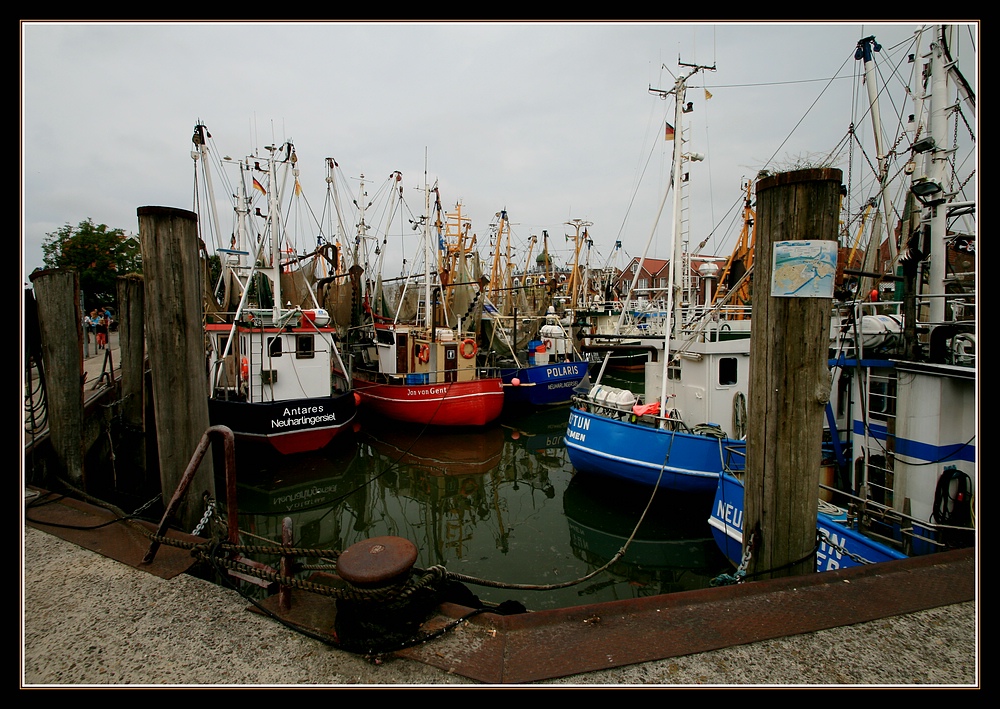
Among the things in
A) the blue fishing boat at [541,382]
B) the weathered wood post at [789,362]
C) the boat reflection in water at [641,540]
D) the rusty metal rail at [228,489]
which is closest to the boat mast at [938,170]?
the weathered wood post at [789,362]

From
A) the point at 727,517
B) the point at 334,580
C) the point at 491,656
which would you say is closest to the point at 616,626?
the point at 491,656

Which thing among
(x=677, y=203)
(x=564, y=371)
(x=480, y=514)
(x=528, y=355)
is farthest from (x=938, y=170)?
(x=528, y=355)

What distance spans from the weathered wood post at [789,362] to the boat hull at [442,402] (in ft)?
37.5

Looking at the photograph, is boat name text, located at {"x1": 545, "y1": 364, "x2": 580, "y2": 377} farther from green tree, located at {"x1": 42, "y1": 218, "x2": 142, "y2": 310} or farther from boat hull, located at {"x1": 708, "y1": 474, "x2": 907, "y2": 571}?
green tree, located at {"x1": 42, "y1": 218, "x2": 142, "y2": 310}

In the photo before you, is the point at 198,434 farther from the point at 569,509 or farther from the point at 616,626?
the point at 569,509

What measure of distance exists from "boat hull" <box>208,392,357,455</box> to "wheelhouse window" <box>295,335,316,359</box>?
1131 mm

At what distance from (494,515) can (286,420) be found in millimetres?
5115

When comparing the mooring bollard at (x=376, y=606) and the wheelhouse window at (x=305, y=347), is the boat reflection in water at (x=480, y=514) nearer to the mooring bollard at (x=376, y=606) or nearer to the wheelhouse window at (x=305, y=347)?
the wheelhouse window at (x=305, y=347)

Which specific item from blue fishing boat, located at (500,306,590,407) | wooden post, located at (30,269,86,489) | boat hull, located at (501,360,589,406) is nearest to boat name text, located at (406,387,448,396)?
blue fishing boat, located at (500,306,590,407)

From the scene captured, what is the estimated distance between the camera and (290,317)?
11.6 m

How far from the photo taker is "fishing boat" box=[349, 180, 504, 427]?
14445mm

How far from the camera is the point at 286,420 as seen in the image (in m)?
10.7

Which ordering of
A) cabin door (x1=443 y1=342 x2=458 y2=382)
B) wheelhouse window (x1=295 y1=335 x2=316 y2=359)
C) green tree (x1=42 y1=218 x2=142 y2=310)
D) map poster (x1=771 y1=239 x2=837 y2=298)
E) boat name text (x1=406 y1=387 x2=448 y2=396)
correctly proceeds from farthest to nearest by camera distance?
green tree (x1=42 y1=218 x2=142 y2=310)
cabin door (x1=443 y1=342 x2=458 y2=382)
boat name text (x1=406 y1=387 x2=448 y2=396)
wheelhouse window (x1=295 y1=335 x2=316 y2=359)
map poster (x1=771 y1=239 x2=837 y2=298)

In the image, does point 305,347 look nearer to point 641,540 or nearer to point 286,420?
point 286,420
